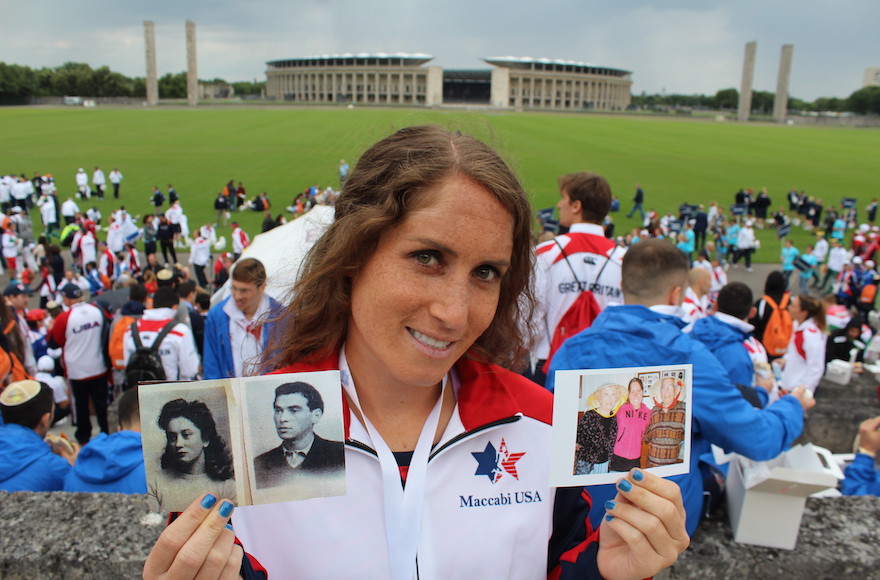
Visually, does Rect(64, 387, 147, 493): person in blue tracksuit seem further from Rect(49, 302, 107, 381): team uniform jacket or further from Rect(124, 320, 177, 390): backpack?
Rect(49, 302, 107, 381): team uniform jacket

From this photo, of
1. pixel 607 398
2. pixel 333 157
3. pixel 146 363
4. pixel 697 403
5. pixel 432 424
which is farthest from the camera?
pixel 333 157

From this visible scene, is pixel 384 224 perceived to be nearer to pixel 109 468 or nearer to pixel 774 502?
pixel 774 502

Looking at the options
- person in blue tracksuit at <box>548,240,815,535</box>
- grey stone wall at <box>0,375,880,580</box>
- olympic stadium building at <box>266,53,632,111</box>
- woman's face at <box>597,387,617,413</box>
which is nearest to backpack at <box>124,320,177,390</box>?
grey stone wall at <box>0,375,880,580</box>

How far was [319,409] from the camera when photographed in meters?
1.36


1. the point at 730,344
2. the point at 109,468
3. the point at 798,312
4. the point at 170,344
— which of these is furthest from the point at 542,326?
the point at 798,312

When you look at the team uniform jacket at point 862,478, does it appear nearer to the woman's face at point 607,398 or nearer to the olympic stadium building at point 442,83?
the woman's face at point 607,398

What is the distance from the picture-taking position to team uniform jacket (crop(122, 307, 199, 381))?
567cm

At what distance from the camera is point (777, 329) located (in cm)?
812

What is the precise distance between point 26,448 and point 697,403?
3.30 m

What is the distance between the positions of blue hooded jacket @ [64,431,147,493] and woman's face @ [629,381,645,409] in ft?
8.77

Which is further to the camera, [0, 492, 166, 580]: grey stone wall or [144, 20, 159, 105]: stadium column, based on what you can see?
[144, 20, 159, 105]: stadium column

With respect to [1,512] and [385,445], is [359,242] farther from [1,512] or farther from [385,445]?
[1,512]

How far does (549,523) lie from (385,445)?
468mm

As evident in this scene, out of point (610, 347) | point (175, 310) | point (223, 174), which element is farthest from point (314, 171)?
point (610, 347)
